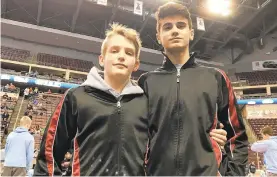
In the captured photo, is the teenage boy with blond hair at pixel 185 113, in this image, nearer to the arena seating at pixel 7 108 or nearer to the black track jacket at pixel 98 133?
the black track jacket at pixel 98 133

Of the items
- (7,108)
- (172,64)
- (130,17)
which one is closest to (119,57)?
(172,64)

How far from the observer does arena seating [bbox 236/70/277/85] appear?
67.8ft

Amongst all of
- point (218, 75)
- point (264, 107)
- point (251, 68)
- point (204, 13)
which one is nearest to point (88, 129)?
point (218, 75)

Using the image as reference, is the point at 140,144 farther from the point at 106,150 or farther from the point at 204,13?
the point at 204,13

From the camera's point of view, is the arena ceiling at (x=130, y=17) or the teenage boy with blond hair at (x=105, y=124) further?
the arena ceiling at (x=130, y=17)

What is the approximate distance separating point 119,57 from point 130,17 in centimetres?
1753

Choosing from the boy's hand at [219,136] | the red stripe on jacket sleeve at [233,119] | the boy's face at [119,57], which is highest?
the boy's face at [119,57]

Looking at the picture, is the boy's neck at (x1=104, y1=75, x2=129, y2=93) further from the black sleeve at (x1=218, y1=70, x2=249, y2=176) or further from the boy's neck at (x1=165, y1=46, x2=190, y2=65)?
the black sleeve at (x1=218, y1=70, x2=249, y2=176)

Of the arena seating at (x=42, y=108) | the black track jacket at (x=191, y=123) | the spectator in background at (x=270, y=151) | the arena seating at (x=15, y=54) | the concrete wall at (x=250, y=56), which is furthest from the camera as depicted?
the concrete wall at (x=250, y=56)

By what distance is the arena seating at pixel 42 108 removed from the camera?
13.9m

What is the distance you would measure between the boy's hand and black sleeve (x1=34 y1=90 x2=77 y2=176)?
840 mm

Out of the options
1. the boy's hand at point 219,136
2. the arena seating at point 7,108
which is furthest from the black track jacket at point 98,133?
the arena seating at point 7,108

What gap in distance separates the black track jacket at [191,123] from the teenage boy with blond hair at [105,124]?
0.30 ft

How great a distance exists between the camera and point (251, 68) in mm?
22375
